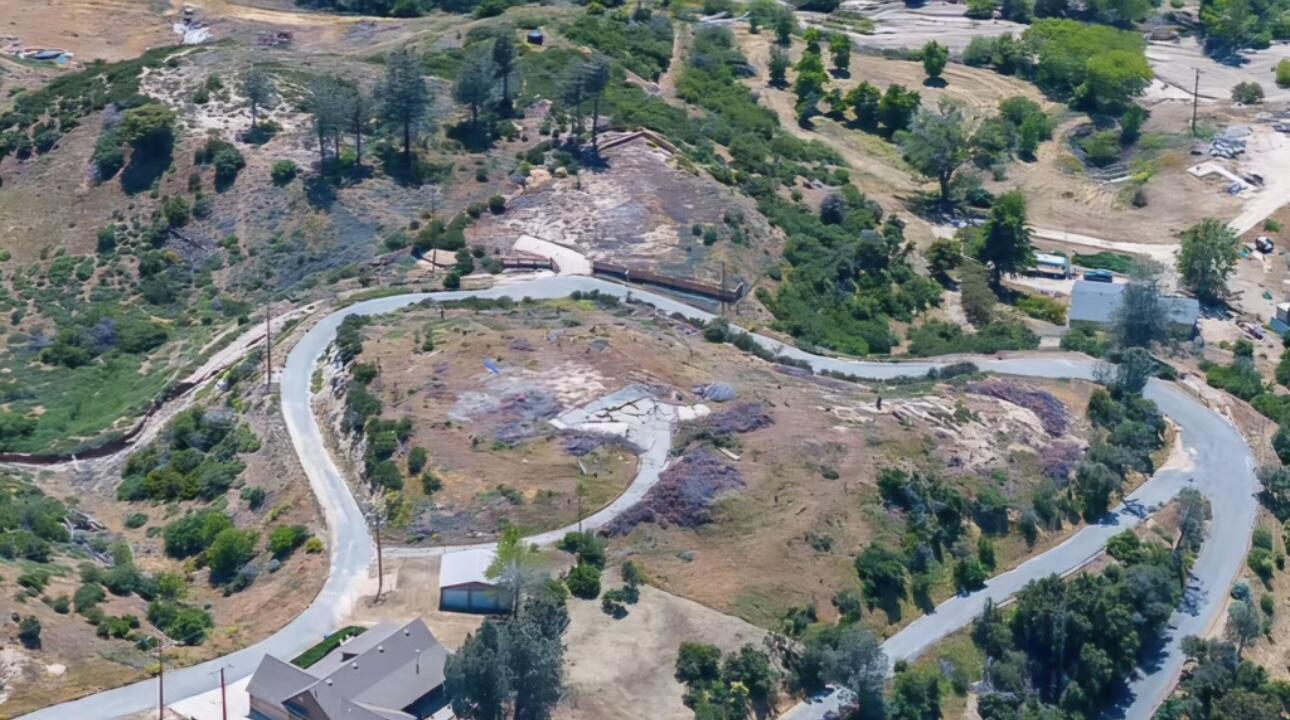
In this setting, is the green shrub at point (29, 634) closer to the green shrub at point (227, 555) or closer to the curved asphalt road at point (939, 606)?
the curved asphalt road at point (939, 606)

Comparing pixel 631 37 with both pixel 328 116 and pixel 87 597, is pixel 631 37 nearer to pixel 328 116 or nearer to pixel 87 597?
pixel 328 116

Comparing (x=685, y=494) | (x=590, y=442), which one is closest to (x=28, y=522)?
(x=590, y=442)

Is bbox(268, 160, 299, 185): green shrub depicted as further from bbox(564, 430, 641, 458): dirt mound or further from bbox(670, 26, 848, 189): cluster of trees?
bbox(564, 430, 641, 458): dirt mound

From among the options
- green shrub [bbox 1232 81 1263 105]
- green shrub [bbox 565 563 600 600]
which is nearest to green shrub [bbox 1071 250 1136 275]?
green shrub [bbox 1232 81 1263 105]

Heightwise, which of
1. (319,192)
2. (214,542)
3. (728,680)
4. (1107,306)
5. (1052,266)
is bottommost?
(1052,266)

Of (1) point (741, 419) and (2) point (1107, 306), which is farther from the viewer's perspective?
(2) point (1107, 306)

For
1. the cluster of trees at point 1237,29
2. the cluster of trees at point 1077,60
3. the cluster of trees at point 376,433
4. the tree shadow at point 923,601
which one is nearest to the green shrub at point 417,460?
the cluster of trees at point 376,433
